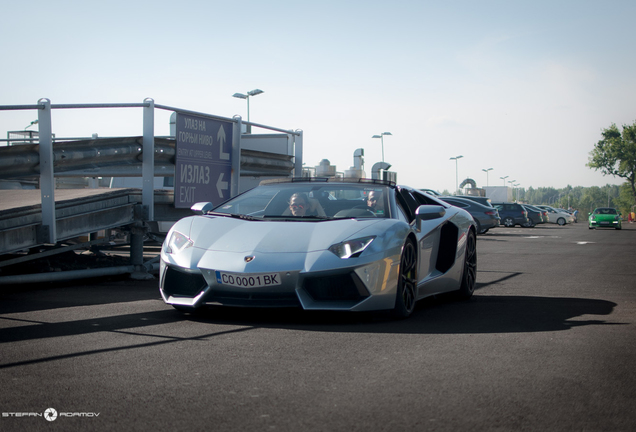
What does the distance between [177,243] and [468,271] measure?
3447 mm

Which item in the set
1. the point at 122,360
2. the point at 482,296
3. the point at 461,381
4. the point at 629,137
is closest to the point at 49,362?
the point at 122,360

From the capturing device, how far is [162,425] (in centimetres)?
282

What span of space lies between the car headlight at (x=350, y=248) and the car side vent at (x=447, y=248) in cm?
187

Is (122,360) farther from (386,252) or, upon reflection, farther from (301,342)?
(386,252)

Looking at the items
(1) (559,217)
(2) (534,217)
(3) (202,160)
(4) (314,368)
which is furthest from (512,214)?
(4) (314,368)

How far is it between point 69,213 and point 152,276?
1.58m

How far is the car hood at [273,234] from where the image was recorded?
17.9ft

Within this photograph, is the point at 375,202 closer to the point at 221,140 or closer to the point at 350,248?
the point at 350,248

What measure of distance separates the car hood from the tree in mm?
94625

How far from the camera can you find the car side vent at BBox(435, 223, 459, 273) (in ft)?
23.4

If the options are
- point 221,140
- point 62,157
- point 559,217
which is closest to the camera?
point 62,157

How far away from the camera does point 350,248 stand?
540cm

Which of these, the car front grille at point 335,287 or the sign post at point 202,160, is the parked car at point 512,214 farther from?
the car front grille at point 335,287
